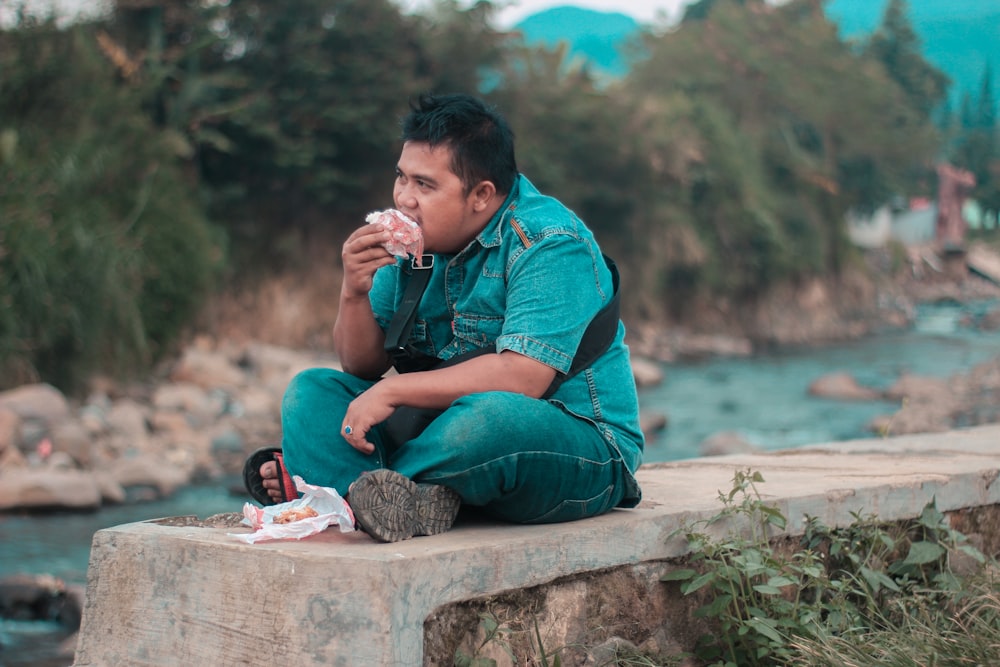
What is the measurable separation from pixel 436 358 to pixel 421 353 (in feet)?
0.14

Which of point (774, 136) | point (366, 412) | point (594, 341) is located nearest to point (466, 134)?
point (594, 341)

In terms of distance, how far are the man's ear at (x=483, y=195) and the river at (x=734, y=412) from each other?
3.85 metres

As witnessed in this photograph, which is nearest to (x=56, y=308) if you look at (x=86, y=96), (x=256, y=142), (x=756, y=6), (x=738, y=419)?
(x=86, y=96)

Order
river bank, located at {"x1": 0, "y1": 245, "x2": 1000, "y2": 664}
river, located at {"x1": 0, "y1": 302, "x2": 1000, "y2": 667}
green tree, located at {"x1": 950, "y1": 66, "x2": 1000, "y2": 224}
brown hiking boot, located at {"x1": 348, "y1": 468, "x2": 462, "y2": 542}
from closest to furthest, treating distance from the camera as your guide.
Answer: brown hiking boot, located at {"x1": 348, "y1": 468, "x2": 462, "y2": 542}
river, located at {"x1": 0, "y1": 302, "x2": 1000, "y2": 667}
river bank, located at {"x1": 0, "y1": 245, "x2": 1000, "y2": 664}
green tree, located at {"x1": 950, "y1": 66, "x2": 1000, "y2": 224}

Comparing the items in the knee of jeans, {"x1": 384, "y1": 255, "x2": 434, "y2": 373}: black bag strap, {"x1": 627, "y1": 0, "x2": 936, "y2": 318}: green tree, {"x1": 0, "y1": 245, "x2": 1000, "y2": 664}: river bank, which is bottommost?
the knee of jeans

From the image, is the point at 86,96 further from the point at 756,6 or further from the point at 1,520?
the point at 756,6

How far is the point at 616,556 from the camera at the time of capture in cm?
267

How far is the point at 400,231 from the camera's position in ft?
8.64

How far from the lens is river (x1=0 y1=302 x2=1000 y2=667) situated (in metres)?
6.80

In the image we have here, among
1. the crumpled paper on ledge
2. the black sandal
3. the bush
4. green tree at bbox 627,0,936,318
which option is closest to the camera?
the crumpled paper on ledge

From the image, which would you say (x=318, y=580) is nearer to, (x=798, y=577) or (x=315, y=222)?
(x=798, y=577)

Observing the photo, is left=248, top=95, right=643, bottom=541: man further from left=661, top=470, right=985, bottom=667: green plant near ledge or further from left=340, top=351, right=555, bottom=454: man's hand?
left=661, top=470, right=985, bottom=667: green plant near ledge

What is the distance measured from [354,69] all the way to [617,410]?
14.6m

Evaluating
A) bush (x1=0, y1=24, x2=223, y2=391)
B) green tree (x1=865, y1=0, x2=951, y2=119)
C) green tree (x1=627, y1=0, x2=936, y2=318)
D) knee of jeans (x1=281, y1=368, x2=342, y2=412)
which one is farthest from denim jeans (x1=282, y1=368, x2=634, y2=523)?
green tree (x1=865, y1=0, x2=951, y2=119)
